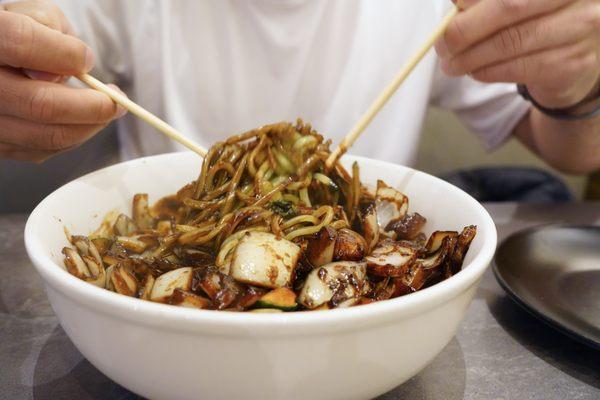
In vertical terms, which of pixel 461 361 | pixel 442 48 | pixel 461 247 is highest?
pixel 442 48

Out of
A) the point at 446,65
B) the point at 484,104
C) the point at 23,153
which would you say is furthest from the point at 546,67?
the point at 23,153

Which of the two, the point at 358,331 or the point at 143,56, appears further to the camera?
the point at 143,56

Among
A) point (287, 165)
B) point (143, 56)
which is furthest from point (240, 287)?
point (143, 56)

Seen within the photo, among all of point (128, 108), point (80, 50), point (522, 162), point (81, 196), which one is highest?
point (80, 50)

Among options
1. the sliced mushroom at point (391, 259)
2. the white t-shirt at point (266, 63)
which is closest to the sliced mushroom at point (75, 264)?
the sliced mushroom at point (391, 259)

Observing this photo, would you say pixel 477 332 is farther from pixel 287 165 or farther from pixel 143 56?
pixel 143 56

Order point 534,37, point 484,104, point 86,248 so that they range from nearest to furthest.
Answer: point 86,248, point 534,37, point 484,104

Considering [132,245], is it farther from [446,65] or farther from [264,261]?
[446,65]

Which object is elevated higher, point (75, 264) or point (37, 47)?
point (37, 47)
